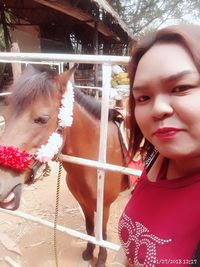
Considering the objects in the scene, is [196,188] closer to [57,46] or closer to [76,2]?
[76,2]

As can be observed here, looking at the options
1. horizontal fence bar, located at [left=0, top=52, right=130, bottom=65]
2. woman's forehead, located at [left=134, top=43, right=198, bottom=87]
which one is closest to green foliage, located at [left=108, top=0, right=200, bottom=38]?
horizontal fence bar, located at [left=0, top=52, right=130, bottom=65]

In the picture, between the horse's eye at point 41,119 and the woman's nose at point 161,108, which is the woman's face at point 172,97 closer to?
the woman's nose at point 161,108

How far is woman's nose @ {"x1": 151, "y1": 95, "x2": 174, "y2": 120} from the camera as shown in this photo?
73 cm

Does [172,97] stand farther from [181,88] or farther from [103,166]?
[103,166]

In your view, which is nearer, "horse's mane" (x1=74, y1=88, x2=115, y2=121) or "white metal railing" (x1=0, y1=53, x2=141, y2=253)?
"white metal railing" (x1=0, y1=53, x2=141, y2=253)

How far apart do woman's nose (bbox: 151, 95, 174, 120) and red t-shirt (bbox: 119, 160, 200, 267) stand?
0.21 m

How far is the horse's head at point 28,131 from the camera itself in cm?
153

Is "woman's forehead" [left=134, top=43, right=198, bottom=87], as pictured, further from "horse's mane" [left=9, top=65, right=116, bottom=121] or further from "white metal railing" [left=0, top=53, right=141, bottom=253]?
"horse's mane" [left=9, top=65, right=116, bottom=121]

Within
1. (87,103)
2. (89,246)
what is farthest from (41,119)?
(89,246)

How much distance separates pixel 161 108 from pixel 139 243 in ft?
1.39

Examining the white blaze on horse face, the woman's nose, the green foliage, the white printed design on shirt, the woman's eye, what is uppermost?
the green foliage

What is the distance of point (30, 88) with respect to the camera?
161cm

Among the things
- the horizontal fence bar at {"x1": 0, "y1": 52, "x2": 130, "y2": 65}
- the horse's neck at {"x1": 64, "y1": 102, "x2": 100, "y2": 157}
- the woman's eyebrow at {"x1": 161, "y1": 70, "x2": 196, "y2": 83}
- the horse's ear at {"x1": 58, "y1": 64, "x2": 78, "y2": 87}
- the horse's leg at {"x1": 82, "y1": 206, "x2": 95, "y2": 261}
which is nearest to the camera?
the woman's eyebrow at {"x1": 161, "y1": 70, "x2": 196, "y2": 83}

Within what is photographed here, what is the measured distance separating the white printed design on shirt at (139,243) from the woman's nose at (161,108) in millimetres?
349
